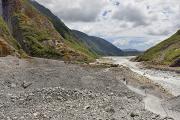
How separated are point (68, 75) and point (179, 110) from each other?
21.6 m

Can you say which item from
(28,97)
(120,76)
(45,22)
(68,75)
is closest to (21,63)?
(68,75)

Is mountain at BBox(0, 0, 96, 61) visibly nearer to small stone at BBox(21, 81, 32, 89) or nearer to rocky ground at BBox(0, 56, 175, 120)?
rocky ground at BBox(0, 56, 175, 120)

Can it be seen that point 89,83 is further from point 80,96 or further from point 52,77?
point 80,96

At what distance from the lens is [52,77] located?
Answer: 64.3 metres

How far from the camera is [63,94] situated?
53.8 meters

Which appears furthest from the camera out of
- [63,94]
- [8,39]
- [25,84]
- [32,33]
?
[32,33]

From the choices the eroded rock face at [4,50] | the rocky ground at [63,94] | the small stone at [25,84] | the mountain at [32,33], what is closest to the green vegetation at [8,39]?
the eroded rock face at [4,50]

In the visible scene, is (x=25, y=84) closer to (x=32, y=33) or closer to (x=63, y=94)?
(x=63, y=94)

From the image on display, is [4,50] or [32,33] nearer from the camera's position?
[4,50]

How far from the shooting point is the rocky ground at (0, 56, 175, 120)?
147 ft

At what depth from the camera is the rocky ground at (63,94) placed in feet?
147

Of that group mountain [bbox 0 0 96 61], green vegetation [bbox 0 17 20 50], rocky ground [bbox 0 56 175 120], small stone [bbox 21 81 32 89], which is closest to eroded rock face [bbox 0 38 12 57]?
rocky ground [bbox 0 56 175 120]

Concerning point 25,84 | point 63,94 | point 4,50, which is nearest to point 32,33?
point 4,50

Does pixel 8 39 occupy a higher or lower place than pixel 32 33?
lower
